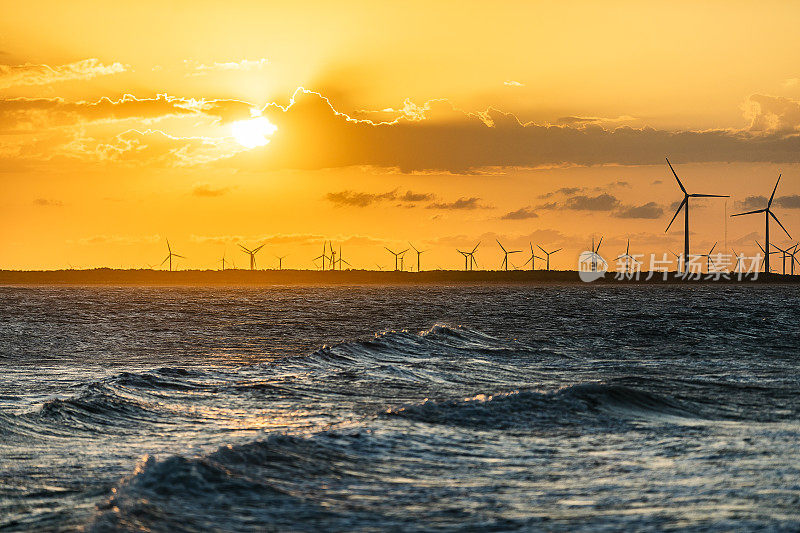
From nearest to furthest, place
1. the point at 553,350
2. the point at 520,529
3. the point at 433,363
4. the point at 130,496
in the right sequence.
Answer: the point at 520,529, the point at 130,496, the point at 433,363, the point at 553,350

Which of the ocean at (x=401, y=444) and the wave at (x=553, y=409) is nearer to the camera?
the ocean at (x=401, y=444)

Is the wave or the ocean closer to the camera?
the ocean

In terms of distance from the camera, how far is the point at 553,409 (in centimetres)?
2661

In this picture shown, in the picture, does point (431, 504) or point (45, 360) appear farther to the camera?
point (45, 360)

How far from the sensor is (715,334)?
66.4 metres

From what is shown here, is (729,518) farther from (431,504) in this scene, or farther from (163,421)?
(163,421)

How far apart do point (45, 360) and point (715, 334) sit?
151ft

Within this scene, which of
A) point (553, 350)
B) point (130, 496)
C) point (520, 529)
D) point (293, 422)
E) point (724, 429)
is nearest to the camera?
point (520, 529)

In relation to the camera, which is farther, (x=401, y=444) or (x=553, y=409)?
(x=553, y=409)

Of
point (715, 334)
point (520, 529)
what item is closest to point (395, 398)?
point (520, 529)

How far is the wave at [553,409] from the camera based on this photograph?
966 inches

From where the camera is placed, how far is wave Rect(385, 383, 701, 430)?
24531 millimetres

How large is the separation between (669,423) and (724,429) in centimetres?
167

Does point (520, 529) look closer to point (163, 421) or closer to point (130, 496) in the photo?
point (130, 496)
